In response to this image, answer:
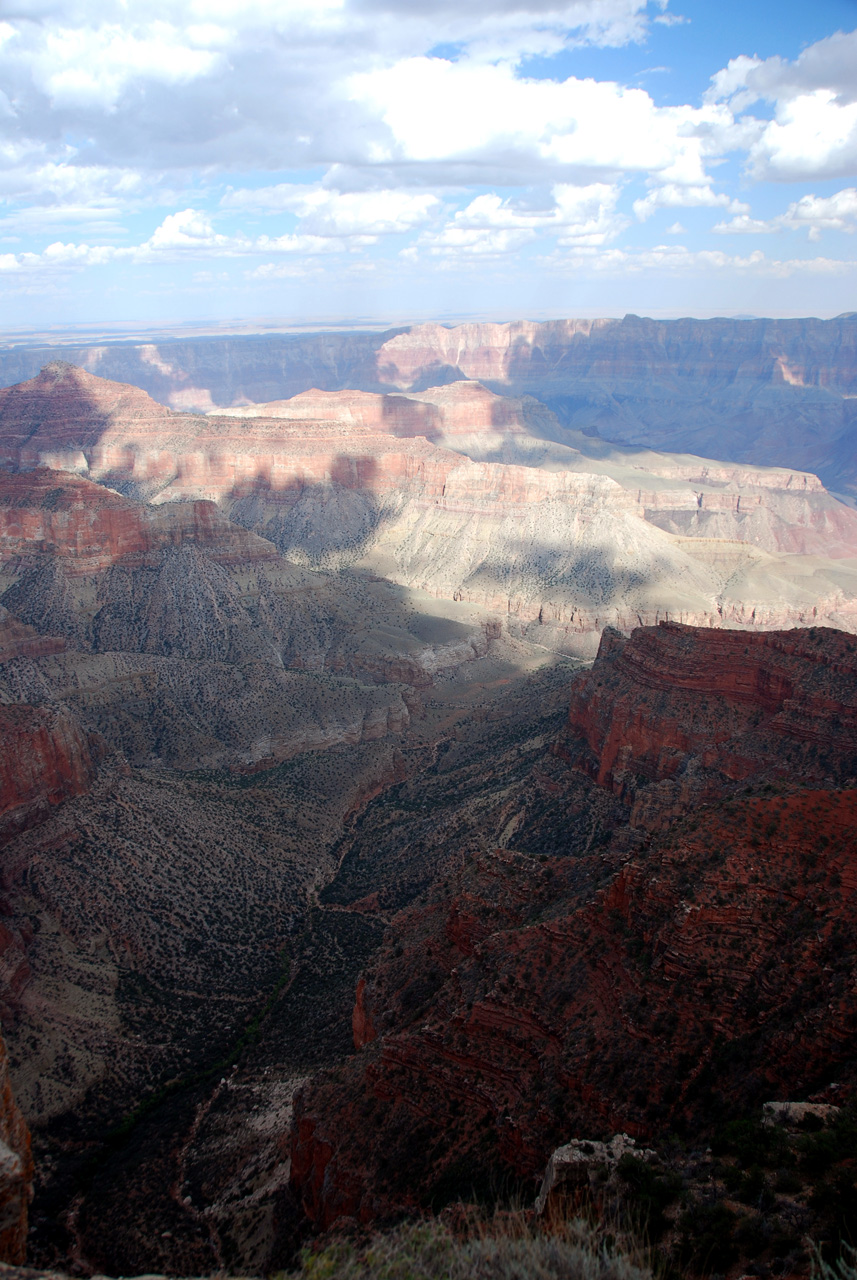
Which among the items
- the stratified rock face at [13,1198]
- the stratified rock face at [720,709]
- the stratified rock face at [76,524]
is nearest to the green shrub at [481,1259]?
the stratified rock face at [13,1198]

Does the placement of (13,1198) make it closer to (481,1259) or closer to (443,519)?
(481,1259)

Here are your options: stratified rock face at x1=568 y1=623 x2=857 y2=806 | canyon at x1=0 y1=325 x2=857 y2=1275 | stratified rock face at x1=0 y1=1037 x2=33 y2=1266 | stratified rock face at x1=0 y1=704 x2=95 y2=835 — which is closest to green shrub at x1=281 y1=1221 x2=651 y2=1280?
canyon at x1=0 y1=325 x2=857 y2=1275

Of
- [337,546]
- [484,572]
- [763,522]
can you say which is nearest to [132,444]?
[337,546]

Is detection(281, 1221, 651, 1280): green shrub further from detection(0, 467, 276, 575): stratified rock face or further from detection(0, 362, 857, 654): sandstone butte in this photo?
detection(0, 362, 857, 654): sandstone butte

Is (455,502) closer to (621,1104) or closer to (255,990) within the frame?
(255,990)

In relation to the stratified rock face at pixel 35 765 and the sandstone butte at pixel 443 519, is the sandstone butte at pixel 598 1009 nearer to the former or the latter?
the stratified rock face at pixel 35 765

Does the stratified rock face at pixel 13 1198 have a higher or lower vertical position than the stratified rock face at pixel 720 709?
higher
